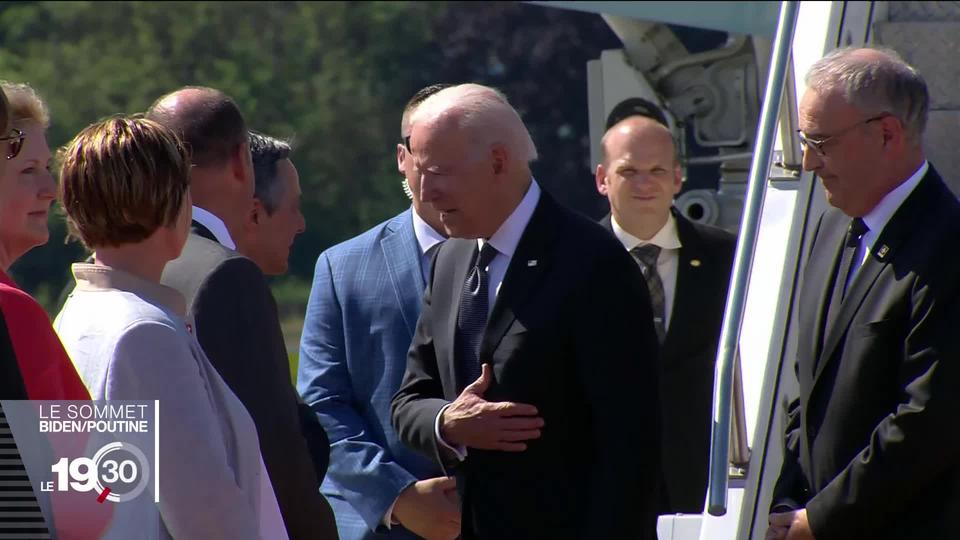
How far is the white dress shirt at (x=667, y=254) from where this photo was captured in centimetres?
515

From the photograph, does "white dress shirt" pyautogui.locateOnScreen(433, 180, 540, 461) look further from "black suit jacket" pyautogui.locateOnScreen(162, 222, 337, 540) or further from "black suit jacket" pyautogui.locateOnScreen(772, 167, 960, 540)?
"black suit jacket" pyautogui.locateOnScreen(772, 167, 960, 540)

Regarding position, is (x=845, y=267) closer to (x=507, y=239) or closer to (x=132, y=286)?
(x=507, y=239)

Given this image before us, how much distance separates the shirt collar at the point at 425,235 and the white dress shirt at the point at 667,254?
89cm

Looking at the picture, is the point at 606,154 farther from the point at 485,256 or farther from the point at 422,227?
the point at 485,256

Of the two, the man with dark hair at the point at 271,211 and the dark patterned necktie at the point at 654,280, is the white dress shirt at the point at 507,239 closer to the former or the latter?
the man with dark hair at the point at 271,211

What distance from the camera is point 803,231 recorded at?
395 cm

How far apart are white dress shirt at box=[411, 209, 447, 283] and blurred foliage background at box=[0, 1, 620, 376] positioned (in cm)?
2157

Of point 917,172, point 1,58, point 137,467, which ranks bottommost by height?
point 1,58

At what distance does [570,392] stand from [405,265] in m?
1.14

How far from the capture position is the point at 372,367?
4.31 meters

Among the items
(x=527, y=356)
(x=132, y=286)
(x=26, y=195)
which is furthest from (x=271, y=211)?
(x=132, y=286)

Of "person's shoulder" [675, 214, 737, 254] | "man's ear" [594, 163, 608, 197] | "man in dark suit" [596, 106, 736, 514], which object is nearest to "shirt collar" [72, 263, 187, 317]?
"man in dark suit" [596, 106, 736, 514]

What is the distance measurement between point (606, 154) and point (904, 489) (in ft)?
8.43

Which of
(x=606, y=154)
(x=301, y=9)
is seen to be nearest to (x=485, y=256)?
(x=606, y=154)
